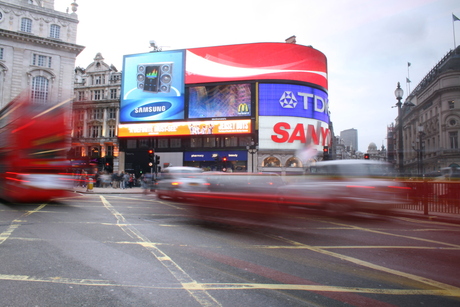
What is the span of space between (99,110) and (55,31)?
14290mm

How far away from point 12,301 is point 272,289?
3.16 meters

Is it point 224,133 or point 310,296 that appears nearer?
point 310,296

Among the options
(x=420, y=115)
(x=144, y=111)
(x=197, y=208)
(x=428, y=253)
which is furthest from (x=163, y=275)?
(x=420, y=115)

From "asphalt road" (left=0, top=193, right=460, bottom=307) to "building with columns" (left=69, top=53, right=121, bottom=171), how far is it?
4691 cm

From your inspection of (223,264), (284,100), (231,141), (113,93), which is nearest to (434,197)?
(223,264)

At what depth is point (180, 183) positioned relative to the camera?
12.7 m

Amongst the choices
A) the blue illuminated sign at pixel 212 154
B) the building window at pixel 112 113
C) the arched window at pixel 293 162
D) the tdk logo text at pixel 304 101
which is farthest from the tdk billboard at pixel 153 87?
the arched window at pixel 293 162

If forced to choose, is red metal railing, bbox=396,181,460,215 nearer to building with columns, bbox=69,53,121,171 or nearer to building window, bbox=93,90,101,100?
building with columns, bbox=69,53,121,171

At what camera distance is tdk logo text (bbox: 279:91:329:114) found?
151 feet

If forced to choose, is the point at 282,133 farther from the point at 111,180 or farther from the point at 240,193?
the point at 240,193

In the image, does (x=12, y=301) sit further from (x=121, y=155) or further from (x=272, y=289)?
(x=121, y=155)

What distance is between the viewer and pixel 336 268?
511 centimetres

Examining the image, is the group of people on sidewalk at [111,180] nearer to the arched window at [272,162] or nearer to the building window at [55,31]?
the arched window at [272,162]

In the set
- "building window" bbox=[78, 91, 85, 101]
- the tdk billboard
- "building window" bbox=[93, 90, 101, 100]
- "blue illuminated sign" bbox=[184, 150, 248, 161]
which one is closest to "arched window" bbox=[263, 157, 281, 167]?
"blue illuminated sign" bbox=[184, 150, 248, 161]
